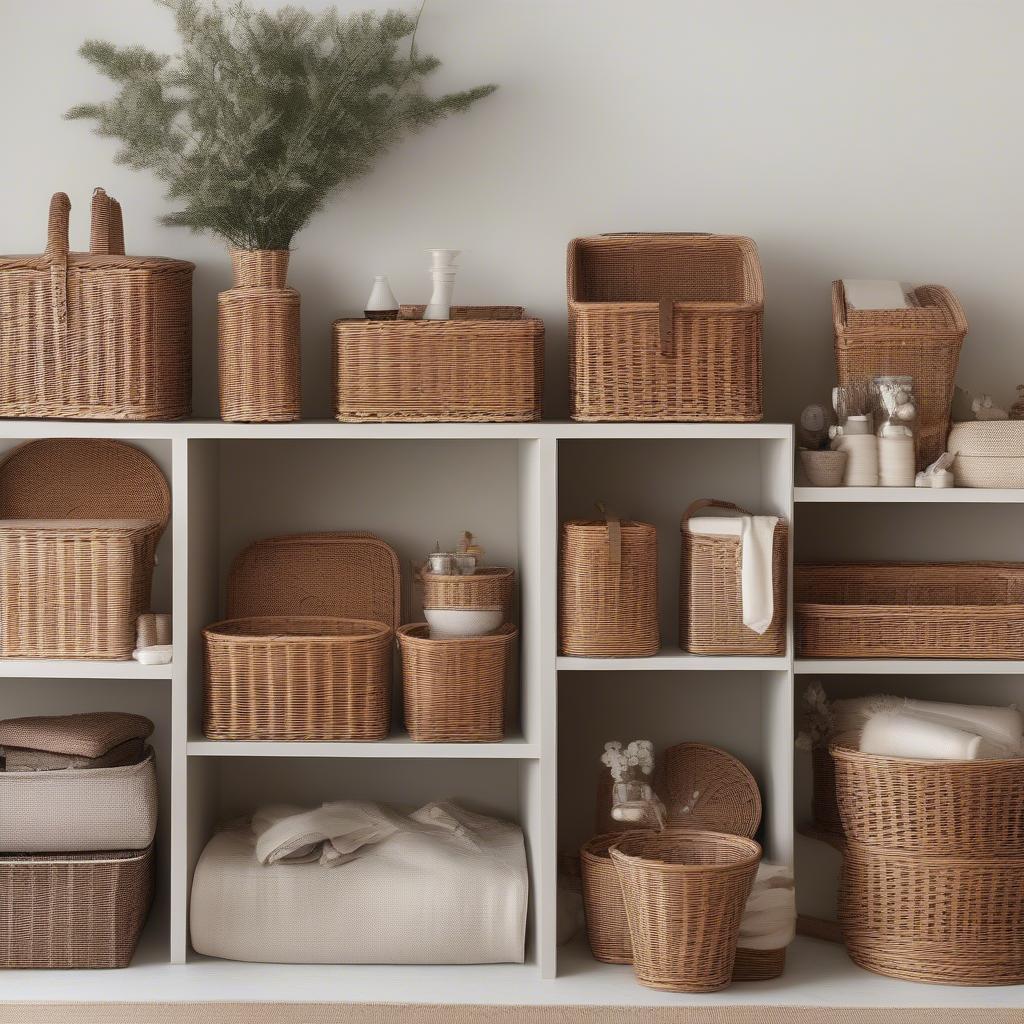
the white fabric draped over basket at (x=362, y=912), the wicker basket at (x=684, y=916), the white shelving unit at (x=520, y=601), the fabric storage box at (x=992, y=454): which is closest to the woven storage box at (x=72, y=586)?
the white shelving unit at (x=520, y=601)

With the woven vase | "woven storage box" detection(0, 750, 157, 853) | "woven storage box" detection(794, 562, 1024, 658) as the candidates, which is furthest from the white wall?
"woven storage box" detection(0, 750, 157, 853)

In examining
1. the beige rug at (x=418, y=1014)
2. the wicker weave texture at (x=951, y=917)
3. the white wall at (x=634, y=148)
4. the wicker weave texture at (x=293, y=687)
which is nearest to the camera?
the beige rug at (x=418, y=1014)

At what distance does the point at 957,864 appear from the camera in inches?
106

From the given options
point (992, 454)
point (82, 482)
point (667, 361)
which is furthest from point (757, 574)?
point (82, 482)

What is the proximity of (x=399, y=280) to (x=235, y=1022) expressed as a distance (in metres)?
1.70

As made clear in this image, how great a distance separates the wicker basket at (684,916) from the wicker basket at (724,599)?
1.44 feet

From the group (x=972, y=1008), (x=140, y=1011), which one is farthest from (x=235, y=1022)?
(x=972, y=1008)

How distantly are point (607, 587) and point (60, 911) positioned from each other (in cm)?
135

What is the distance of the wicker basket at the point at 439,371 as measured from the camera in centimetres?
282

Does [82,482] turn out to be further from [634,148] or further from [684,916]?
[684,916]

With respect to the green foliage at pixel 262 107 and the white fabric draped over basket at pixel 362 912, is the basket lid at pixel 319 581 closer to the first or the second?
the white fabric draped over basket at pixel 362 912

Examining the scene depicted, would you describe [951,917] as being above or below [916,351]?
below

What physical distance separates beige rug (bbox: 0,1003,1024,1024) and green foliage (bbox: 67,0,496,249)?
163 centimetres

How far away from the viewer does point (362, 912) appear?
9.19ft
